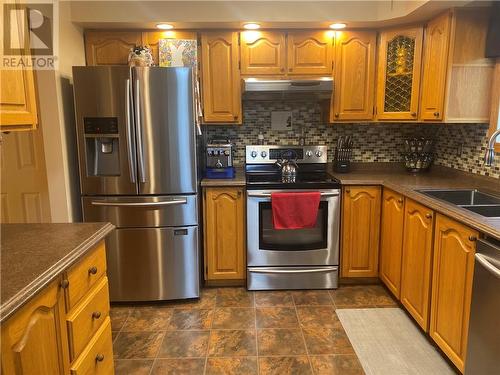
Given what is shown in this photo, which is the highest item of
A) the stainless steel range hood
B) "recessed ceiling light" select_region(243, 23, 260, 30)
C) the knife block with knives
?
"recessed ceiling light" select_region(243, 23, 260, 30)

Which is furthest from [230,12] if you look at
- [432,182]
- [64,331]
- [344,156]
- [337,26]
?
[64,331]

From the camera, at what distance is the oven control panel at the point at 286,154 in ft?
11.1

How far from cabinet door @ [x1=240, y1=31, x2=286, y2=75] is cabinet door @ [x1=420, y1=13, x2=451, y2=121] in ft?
3.59

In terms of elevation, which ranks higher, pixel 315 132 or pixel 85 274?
pixel 315 132

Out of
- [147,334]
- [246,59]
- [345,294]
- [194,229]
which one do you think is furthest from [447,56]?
[147,334]

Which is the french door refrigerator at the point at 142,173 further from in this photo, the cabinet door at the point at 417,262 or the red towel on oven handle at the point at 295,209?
the cabinet door at the point at 417,262

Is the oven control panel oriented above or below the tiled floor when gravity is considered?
above

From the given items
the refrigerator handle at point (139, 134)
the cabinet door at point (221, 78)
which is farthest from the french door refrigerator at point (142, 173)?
the cabinet door at point (221, 78)

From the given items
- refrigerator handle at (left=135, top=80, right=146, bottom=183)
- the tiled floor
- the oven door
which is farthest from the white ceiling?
the tiled floor

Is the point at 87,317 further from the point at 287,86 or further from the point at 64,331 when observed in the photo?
the point at 287,86

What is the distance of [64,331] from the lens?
4.42ft

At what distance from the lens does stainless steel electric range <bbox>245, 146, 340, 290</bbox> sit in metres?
2.97

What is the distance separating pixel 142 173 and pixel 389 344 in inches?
78.4

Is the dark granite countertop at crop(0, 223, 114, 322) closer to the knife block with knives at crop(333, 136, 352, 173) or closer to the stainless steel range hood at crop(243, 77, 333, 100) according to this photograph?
the stainless steel range hood at crop(243, 77, 333, 100)
